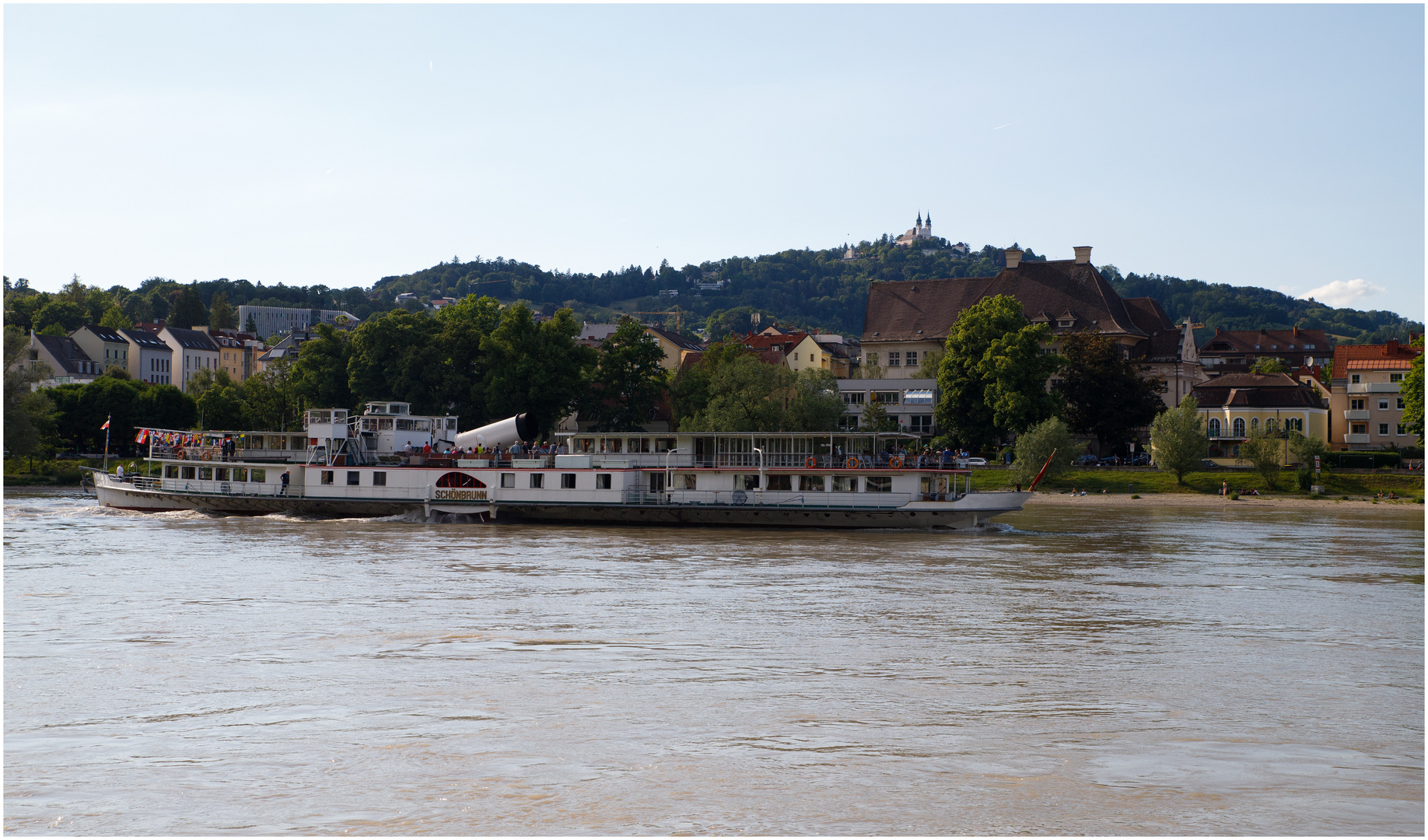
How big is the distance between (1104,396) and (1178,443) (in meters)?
11.5

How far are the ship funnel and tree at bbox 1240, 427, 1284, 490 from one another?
1695 inches

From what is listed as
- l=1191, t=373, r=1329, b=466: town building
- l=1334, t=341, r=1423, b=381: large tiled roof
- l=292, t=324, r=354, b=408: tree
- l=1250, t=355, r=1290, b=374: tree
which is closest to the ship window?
l=292, t=324, r=354, b=408: tree

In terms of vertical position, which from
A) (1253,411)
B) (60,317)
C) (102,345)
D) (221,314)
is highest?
(221,314)

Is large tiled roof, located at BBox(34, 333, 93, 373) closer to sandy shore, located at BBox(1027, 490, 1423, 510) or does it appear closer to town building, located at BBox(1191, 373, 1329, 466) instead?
sandy shore, located at BBox(1027, 490, 1423, 510)

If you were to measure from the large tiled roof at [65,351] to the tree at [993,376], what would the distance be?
93.1 m

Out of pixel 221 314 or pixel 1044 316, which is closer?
pixel 1044 316

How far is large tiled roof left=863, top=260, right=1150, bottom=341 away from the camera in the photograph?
322ft

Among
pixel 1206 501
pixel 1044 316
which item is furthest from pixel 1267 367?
pixel 1206 501

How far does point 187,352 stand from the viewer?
15262 cm

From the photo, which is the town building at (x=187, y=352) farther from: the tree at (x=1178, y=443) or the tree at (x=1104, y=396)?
the tree at (x=1178, y=443)

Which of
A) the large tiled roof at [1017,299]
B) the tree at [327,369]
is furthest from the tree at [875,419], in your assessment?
the tree at [327,369]

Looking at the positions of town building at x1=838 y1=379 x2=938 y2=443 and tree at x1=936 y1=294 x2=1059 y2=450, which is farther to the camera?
town building at x1=838 y1=379 x2=938 y2=443

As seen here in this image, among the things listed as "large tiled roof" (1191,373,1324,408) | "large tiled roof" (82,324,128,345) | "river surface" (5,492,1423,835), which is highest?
"large tiled roof" (82,324,128,345)

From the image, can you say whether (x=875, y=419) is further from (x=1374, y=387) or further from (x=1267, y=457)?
(x=1374, y=387)
